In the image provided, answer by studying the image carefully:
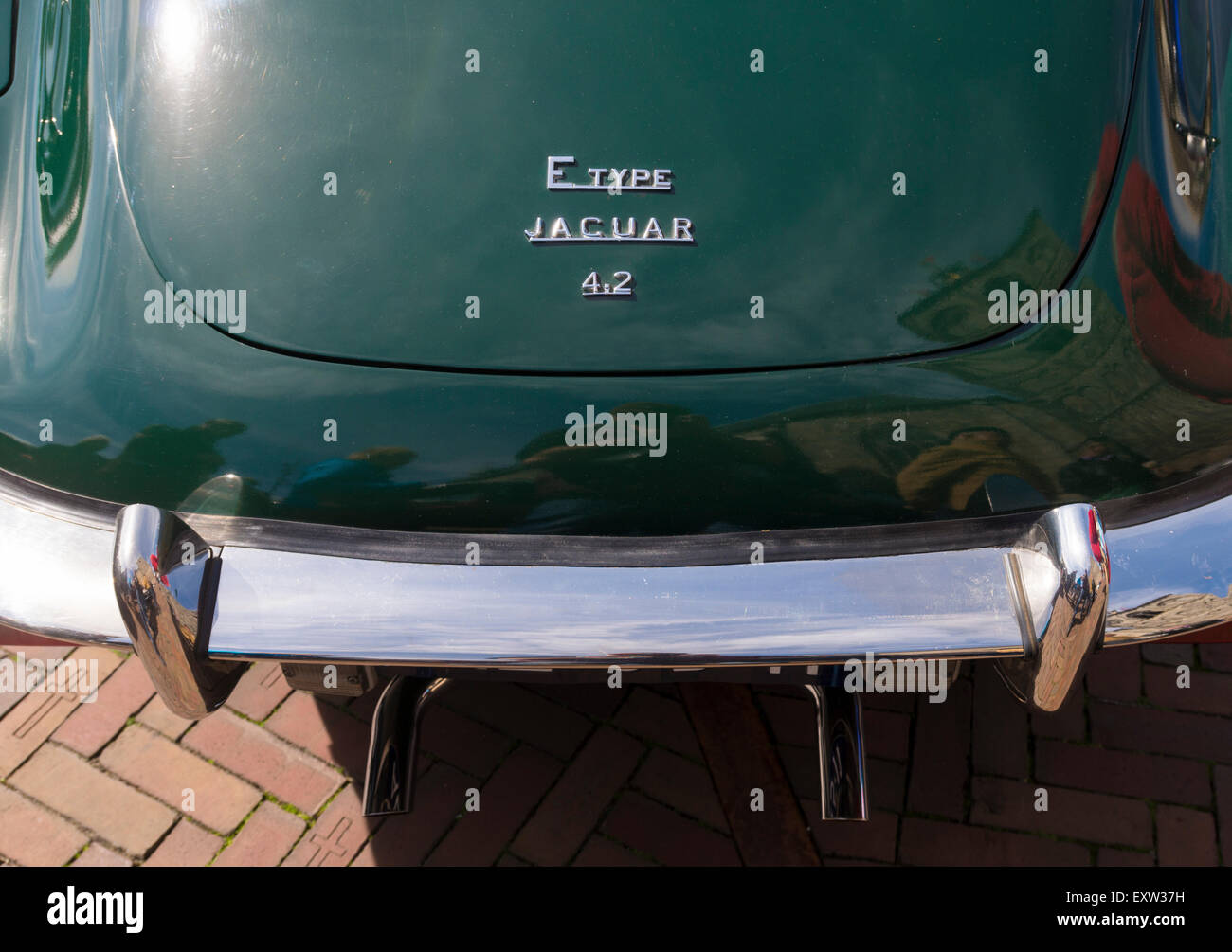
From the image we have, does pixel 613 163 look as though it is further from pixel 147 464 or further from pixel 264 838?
pixel 264 838

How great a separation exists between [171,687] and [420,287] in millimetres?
Answer: 711

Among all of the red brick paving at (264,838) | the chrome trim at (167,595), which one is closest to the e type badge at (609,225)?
the chrome trim at (167,595)

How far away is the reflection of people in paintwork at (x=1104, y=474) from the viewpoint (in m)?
1.59

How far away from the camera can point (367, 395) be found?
5.16 feet

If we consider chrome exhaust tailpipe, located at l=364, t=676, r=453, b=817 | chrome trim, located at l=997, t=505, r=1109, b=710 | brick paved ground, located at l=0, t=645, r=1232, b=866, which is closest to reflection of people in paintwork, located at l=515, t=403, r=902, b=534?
chrome trim, located at l=997, t=505, r=1109, b=710

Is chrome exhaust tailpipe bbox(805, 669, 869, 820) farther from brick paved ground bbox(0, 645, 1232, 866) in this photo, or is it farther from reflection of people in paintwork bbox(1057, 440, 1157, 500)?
reflection of people in paintwork bbox(1057, 440, 1157, 500)

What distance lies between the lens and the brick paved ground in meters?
2.28

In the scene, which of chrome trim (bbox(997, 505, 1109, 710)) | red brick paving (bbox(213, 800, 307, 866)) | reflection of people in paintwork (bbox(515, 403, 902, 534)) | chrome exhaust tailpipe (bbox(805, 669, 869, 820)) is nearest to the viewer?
chrome trim (bbox(997, 505, 1109, 710))

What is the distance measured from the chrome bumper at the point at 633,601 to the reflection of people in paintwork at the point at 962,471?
69 mm

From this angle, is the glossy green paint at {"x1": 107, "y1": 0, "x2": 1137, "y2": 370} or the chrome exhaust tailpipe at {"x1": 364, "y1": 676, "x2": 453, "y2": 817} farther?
the chrome exhaust tailpipe at {"x1": 364, "y1": 676, "x2": 453, "y2": 817}

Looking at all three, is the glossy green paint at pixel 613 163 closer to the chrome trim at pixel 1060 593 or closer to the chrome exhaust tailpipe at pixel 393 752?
the chrome trim at pixel 1060 593

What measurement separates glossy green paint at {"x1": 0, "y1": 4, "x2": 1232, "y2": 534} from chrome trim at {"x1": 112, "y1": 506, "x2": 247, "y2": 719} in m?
0.14

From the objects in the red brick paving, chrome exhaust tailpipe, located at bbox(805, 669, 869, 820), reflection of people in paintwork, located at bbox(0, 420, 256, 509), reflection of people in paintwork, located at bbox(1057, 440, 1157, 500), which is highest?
reflection of people in paintwork, located at bbox(0, 420, 256, 509)

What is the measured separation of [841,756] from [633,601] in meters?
0.73
